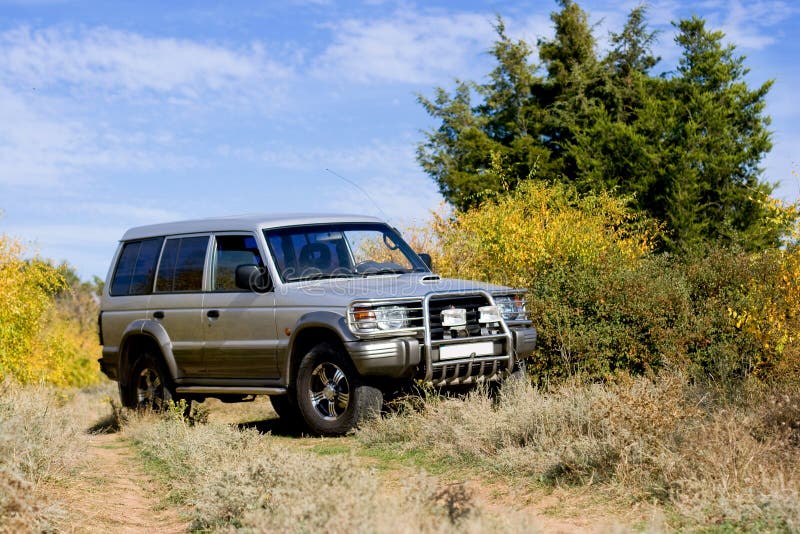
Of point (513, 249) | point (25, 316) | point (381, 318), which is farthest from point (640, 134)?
point (381, 318)

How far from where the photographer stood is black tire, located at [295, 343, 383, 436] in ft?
28.0

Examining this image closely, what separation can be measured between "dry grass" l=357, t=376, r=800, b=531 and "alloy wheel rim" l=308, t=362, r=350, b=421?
73 cm

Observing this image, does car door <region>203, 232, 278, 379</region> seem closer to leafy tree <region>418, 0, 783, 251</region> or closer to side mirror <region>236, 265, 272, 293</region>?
side mirror <region>236, 265, 272, 293</region>

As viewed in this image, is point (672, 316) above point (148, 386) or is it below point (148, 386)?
above

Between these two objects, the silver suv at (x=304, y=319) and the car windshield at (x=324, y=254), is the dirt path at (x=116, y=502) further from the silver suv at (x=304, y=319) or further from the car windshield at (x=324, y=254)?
the car windshield at (x=324, y=254)

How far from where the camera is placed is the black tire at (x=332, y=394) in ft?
28.0

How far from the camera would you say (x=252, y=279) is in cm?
924

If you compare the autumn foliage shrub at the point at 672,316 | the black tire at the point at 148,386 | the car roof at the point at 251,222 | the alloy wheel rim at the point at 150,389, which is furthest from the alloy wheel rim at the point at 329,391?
the autumn foliage shrub at the point at 672,316

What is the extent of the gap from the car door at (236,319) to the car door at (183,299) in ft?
0.57

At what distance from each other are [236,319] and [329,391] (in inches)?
56.9

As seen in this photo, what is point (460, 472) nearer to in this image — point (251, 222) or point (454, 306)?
point (454, 306)

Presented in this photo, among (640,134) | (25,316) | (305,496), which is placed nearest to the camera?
(305,496)

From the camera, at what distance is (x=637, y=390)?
6.85 meters

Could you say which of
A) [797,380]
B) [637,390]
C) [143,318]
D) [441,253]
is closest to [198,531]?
[637,390]
